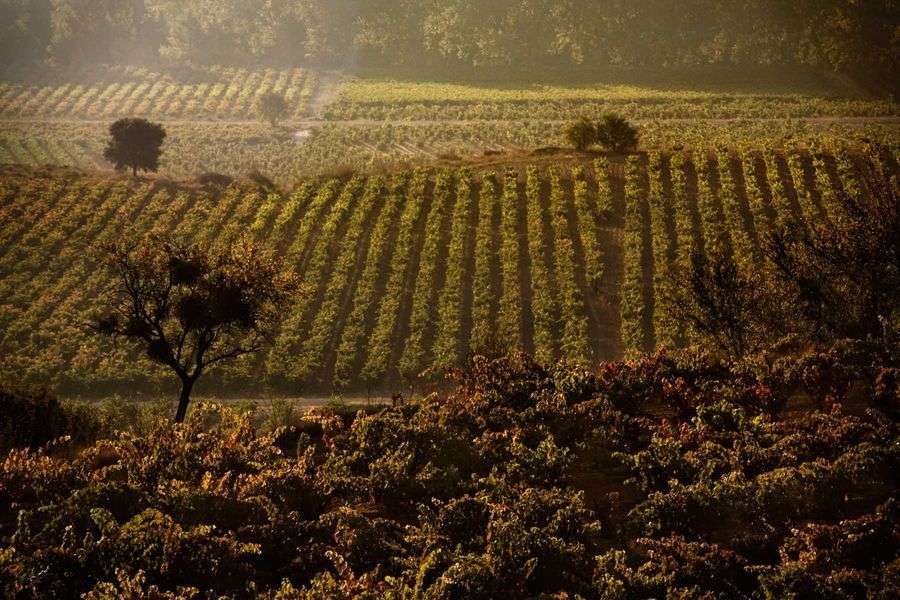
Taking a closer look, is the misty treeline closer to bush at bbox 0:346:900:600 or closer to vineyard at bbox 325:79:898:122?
vineyard at bbox 325:79:898:122

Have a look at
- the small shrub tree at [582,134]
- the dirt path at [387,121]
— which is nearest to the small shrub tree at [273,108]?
the dirt path at [387,121]

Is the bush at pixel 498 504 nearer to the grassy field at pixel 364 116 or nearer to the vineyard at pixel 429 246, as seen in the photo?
the vineyard at pixel 429 246

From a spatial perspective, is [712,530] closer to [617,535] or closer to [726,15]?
[617,535]

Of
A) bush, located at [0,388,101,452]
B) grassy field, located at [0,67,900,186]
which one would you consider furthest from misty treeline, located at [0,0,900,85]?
bush, located at [0,388,101,452]

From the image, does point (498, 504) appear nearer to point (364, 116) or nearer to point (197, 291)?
point (197, 291)

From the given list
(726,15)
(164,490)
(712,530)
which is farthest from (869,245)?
(726,15)

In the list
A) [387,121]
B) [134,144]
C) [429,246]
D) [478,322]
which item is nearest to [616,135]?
[429,246]
